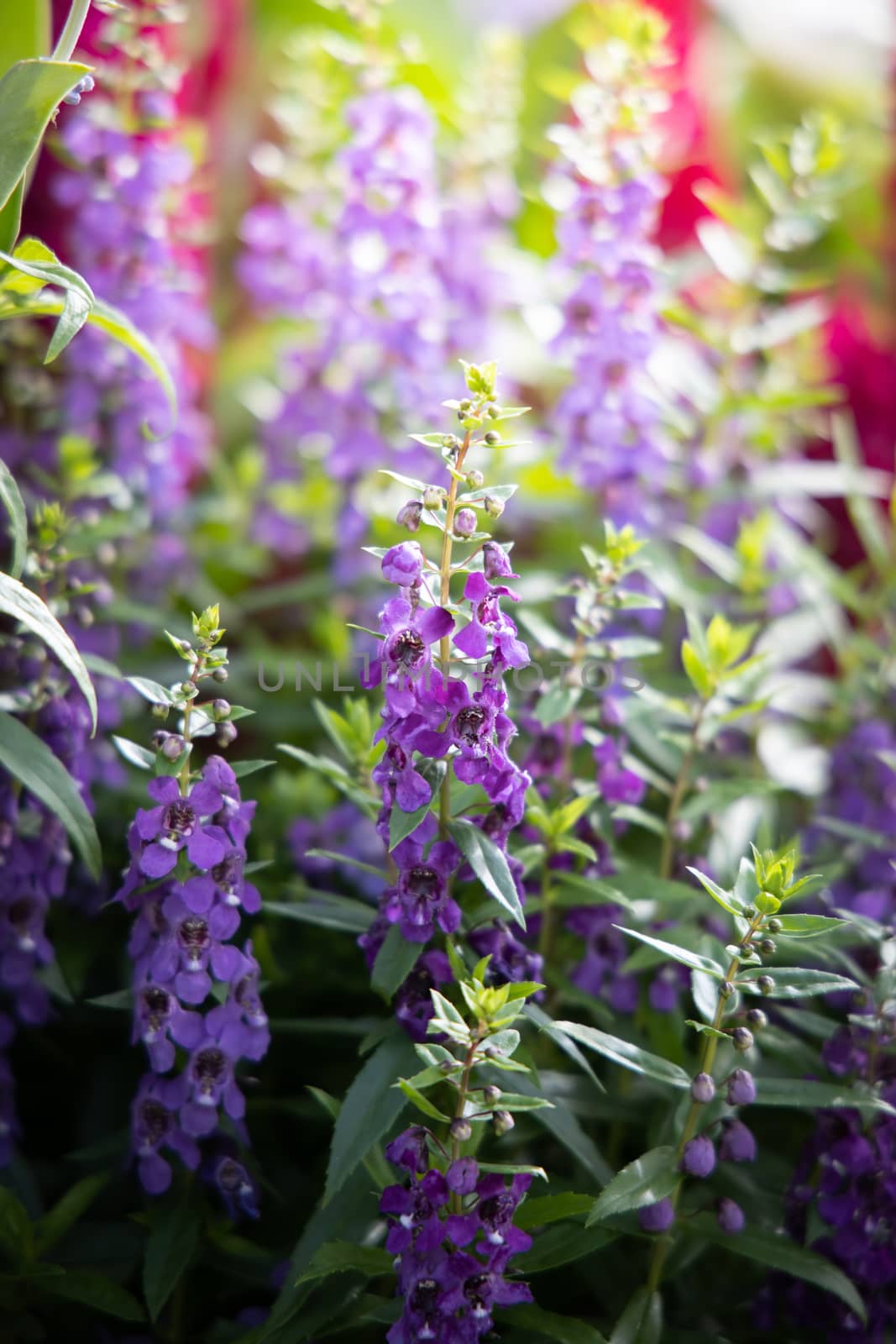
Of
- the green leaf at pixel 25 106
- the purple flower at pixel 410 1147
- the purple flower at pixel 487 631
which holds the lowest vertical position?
the purple flower at pixel 410 1147

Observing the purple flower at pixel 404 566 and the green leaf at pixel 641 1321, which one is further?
the green leaf at pixel 641 1321

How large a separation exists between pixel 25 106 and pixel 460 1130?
0.81 metres

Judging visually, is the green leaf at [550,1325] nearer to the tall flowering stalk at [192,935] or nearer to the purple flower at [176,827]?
the tall flowering stalk at [192,935]

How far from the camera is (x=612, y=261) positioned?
1.37 metres

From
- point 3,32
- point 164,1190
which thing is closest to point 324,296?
point 3,32

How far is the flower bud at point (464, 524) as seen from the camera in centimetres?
84

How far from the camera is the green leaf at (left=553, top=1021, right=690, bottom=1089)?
0.90 metres

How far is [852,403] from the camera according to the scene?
6.77ft

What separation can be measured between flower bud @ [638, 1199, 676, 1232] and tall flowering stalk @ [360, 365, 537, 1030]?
0.27 meters

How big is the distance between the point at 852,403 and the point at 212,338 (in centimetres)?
108

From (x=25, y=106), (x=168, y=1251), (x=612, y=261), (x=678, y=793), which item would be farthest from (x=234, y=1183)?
(x=612, y=261)

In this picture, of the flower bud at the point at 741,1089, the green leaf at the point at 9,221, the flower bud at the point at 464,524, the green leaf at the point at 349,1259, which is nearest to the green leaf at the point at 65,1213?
the green leaf at the point at 349,1259

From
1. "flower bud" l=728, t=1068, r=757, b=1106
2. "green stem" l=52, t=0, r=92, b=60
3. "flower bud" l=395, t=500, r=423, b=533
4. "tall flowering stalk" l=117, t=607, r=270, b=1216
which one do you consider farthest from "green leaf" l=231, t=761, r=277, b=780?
"green stem" l=52, t=0, r=92, b=60

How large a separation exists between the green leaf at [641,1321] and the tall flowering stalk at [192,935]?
12.4 inches
